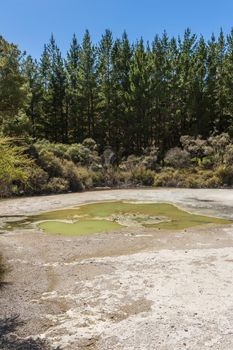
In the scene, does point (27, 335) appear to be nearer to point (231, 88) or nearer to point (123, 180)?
point (123, 180)

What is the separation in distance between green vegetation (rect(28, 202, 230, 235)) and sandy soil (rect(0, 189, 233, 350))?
3.88ft

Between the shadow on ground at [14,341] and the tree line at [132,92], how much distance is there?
1260 inches

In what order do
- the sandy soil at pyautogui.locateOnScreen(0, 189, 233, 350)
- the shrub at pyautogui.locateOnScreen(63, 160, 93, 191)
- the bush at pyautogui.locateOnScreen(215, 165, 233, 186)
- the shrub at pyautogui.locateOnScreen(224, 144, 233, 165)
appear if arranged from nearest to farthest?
the sandy soil at pyautogui.locateOnScreen(0, 189, 233, 350) < the shrub at pyautogui.locateOnScreen(63, 160, 93, 191) < the bush at pyautogui.locateOnScreen(215, 165, 233, 186) < the shrub at pyautogui.locateOnScreen(224, 144, 233, 165)

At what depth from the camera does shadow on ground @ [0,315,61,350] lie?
19.5 feet

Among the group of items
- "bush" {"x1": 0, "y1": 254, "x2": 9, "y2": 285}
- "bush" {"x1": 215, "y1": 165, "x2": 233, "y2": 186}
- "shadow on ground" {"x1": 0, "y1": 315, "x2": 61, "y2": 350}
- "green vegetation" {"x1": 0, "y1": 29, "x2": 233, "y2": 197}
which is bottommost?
"shadow on ground" {"x1": 0, "y1": 315, "x2": 61, "y2": 350}

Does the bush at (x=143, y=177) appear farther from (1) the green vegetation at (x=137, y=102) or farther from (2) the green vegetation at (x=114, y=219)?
(2) the green vegetation at (x=114, y=219)

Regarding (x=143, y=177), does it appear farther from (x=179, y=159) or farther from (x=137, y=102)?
(x=137, y=102)

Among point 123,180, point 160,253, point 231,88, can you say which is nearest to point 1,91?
point 123,180

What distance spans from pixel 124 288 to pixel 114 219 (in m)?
8.42

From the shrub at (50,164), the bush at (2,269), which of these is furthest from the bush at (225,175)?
the bush at (2,269)

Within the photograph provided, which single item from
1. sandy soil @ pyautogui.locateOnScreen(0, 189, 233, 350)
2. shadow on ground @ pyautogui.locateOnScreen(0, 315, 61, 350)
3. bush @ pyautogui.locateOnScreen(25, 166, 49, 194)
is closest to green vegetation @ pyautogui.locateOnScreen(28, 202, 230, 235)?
sandy soil @ pyautogui.locateOnScreen(0, 189, 233, 350)

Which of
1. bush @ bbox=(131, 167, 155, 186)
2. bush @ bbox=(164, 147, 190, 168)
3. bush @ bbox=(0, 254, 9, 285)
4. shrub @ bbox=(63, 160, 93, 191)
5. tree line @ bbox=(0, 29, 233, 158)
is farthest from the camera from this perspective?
tree line @ bbox=(0, 29, 233, 158)

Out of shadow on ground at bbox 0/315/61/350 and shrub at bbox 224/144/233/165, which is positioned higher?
shrub at bbox 224/144/233/165

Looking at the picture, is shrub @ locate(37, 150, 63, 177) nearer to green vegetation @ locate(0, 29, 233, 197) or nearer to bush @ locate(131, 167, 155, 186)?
green vegetation @ locate(0, 29, 233, 197)
